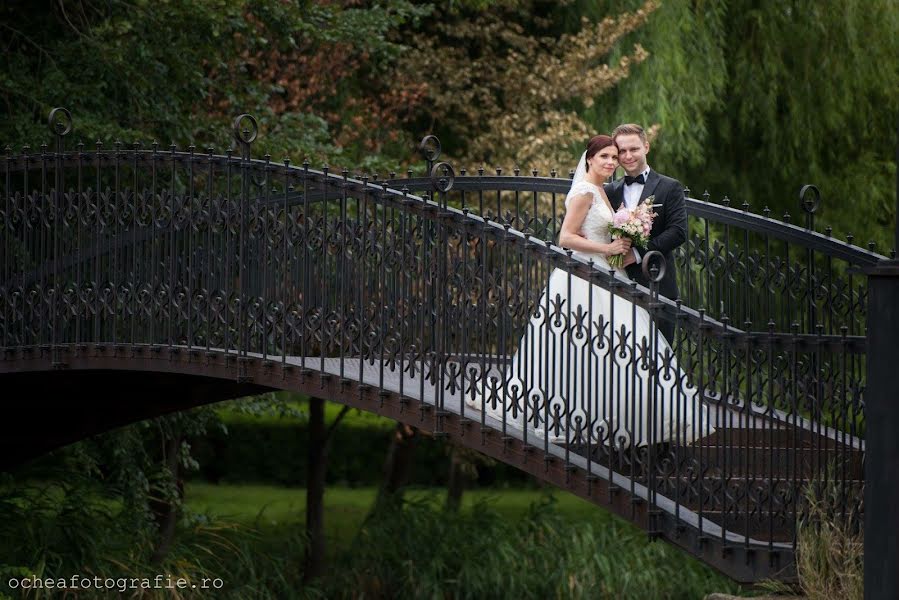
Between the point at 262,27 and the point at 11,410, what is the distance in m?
4.50

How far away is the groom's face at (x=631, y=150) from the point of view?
29.0ft

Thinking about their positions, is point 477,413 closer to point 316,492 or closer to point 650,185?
point 650,185

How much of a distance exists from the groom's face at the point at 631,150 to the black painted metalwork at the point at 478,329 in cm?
92

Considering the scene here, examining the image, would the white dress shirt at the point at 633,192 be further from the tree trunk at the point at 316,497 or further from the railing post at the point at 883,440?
the tree trunk at the point at 316,497

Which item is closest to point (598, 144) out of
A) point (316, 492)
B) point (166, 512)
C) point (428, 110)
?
point (428, 110)

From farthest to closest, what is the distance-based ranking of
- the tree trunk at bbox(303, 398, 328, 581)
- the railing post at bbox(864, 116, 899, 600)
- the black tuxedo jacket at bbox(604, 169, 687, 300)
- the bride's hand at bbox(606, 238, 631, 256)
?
1. the tree trunk at bbox(303, 398, 328, 581)
2. the black tuxedo jacket at bbox(604, 169, 687, 300)
3. the bride's hand at bbox(606, 238, 631, 256)
4. the railing post at bbox(864, 116, 899, 600)

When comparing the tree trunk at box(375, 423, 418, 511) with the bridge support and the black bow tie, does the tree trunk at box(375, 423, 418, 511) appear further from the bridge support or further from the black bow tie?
the bridge support

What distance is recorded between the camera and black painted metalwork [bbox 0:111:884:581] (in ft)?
23.3

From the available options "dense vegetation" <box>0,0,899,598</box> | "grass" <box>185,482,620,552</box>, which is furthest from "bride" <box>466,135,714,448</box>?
"grass" <box>185,482,620,552</box>

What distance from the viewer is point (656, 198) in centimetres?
889

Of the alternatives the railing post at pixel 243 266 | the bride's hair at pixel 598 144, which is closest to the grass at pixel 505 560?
the railing post at pixel 243 266

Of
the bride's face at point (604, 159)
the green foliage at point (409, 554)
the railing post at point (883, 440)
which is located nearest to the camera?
the railing post at point (883, 440)

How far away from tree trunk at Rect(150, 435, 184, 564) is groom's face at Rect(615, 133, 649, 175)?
600 centimetres

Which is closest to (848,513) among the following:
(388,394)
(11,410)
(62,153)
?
(388,394)
